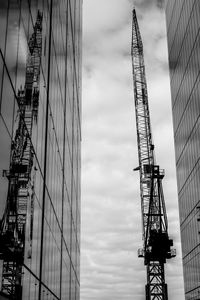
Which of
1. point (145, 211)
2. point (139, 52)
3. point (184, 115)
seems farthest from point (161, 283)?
point (139, 52)

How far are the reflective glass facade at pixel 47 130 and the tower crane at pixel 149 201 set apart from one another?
2750 centimetres

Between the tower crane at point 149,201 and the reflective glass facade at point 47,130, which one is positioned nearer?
the reflective glass facade at point 47,130

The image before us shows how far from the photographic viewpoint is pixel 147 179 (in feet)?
313

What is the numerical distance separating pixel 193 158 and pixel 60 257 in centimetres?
2424

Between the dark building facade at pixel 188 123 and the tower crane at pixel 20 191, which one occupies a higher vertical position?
the dark building facade at pixel 188 123

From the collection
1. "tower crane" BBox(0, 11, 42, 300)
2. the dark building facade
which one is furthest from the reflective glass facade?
the dark building facade

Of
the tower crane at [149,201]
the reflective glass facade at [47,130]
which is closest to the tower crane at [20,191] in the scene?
the reflective glass facade at [47,130]

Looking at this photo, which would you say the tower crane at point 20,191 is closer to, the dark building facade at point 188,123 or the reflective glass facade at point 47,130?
the reflective glass facade at point 47,130

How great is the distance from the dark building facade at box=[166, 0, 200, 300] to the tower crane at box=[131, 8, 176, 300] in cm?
781

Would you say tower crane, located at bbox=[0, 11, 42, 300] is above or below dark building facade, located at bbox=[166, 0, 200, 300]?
below

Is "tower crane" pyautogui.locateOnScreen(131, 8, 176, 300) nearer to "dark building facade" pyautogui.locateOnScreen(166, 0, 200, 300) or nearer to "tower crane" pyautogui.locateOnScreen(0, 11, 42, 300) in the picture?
"dark building facade" pyautogui.locateOnScreen(166, 0, 200, 300)

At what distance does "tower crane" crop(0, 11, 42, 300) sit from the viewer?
1858 cm

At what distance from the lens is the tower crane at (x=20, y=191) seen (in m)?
18.6

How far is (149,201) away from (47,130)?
57.6 meters
